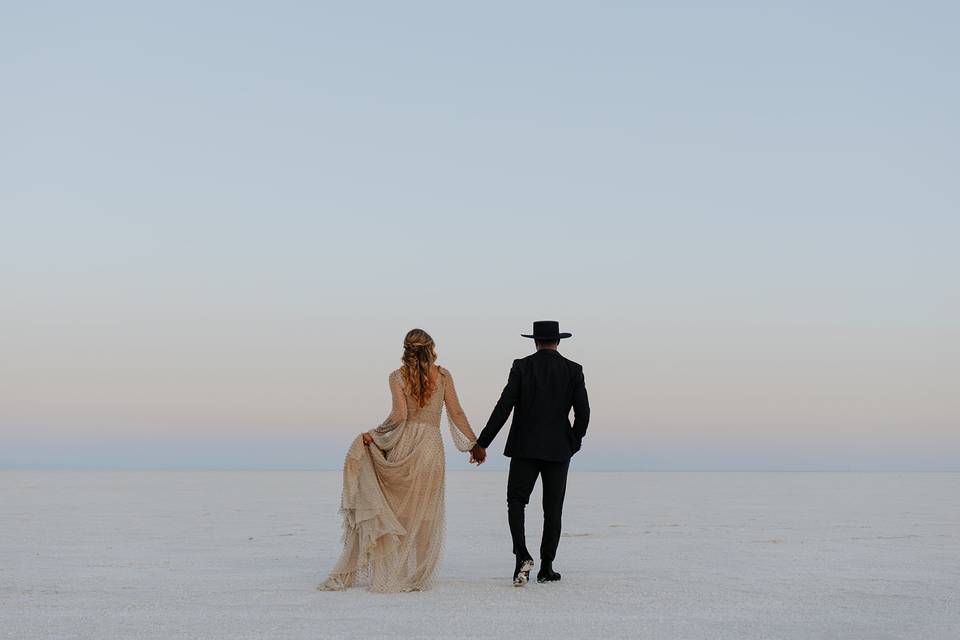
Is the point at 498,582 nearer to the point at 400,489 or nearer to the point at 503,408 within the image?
the point at 400,489

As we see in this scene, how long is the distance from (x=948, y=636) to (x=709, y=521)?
11.0m

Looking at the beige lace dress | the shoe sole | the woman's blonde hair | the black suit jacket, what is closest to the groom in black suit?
the black suit jacket

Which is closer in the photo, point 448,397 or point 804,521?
point 448,397

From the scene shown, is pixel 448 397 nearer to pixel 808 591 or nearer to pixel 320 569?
pixel 320 569

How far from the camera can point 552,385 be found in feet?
30.1

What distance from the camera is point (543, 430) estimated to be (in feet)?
29.9

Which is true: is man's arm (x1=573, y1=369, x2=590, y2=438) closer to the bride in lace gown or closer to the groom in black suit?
the groom in black suit

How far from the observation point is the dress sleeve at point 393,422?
9.03 metres

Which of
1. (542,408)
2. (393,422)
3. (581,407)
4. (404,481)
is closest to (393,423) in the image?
(393,422)

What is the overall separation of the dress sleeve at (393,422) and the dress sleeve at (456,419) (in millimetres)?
359

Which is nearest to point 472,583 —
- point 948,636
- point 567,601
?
point 567,601

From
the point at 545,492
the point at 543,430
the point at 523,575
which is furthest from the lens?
the point at 545,492

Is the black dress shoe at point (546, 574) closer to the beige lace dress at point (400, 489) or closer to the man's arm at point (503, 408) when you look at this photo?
the beige lace dress at point (400, 489)

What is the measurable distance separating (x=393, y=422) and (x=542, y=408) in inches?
47.5
